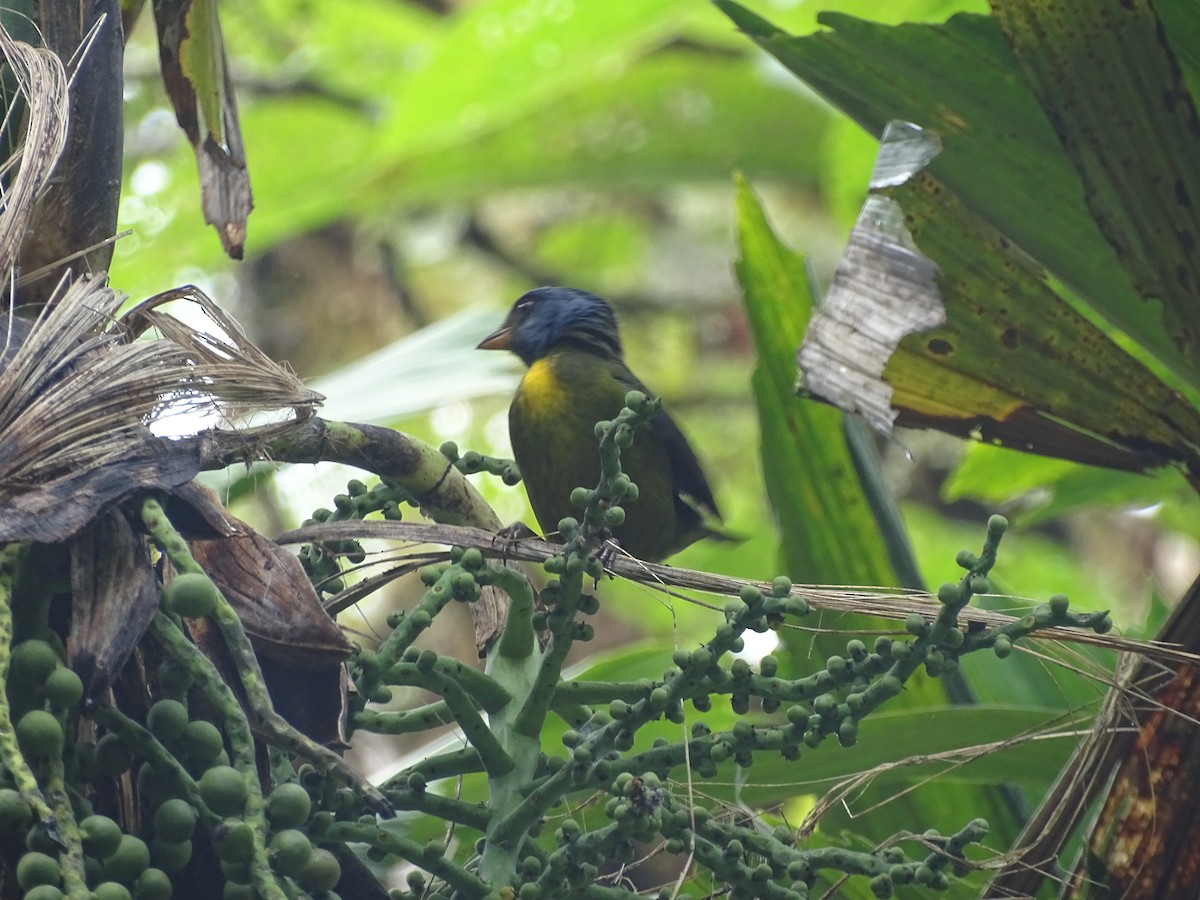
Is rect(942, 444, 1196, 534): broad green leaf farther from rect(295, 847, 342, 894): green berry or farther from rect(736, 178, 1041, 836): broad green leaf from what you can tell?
rect(295, 847, 342, 894): green berry

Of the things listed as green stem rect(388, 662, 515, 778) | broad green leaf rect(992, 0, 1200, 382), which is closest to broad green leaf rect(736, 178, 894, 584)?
broad green leaf rect(992, 0, 1200, 382)

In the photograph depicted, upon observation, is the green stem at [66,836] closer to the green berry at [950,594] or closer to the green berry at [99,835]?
the green berry at [99,835]

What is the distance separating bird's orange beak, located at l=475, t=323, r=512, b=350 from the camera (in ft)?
10.2

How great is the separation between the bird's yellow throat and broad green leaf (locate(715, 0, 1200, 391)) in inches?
42.5

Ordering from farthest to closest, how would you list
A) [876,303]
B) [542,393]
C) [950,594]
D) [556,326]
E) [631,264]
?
[631,264] → [556,326] → [542,393] → [876,303] → [950,594]

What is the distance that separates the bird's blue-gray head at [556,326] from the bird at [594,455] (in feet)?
0.07

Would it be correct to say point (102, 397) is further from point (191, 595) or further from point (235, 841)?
point (235, 841)

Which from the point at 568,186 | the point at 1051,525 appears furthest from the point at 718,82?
the point at 1051,525

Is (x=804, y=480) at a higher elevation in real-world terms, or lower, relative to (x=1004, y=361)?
lower

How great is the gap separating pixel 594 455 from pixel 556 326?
455 millimetres

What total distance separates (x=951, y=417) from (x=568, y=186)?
13.9 ft

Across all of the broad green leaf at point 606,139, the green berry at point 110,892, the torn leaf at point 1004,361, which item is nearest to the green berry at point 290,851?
the green berry at point 110,892

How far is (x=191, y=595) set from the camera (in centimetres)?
107

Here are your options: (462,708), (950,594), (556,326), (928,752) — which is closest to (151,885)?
(462,708)
